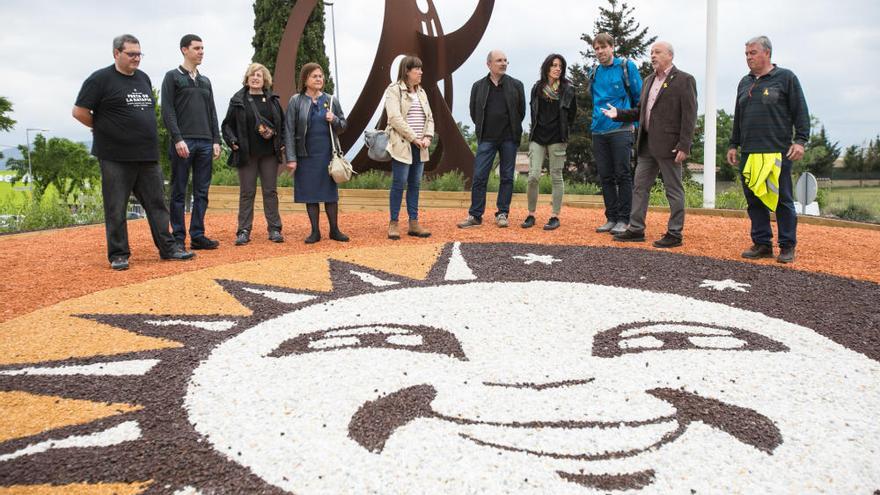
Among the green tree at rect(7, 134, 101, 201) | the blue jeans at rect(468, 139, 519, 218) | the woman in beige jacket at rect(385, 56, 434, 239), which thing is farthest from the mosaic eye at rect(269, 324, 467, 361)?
the green tree at rect(7, 134, 101, 201)

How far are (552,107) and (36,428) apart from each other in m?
5.82

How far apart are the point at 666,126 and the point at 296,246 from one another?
3945mm

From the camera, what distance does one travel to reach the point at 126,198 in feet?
19.4

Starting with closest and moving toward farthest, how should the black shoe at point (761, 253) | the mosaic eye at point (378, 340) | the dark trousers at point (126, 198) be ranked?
the mosaic eye at point (378, 340), the dark trousers at point (126, 198), the black shoe at point (761, 253)

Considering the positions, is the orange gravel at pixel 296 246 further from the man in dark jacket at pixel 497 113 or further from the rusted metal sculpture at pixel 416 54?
the rusted metal sculpture at pixel 416 54

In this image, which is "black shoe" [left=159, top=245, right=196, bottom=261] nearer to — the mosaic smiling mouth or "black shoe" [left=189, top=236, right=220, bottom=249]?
"black shoe" [left=189, top=236, right=220, bottom=249]

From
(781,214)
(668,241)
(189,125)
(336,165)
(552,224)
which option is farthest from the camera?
→ (552,224)

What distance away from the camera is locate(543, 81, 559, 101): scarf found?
720cm

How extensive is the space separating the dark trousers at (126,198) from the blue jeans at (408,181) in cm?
229

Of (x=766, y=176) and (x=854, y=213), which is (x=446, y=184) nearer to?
(x=766, y=176)

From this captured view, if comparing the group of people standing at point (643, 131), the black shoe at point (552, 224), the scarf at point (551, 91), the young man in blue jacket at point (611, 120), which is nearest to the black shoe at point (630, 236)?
the group of people standing at point (643, 131)

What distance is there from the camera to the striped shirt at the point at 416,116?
6887 millimetres

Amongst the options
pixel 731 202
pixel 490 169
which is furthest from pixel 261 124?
pixel 731 202

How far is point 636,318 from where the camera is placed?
4.23 m
